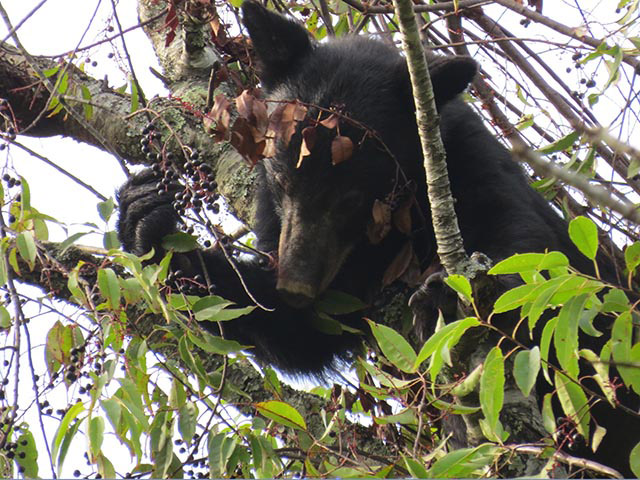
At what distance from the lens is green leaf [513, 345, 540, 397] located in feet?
6.38

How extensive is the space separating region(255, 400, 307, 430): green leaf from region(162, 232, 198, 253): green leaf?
3.48 feet

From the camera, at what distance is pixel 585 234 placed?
212cm

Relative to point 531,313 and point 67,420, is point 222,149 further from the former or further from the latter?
point 531,313

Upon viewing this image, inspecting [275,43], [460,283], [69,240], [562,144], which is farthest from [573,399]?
[275,43]

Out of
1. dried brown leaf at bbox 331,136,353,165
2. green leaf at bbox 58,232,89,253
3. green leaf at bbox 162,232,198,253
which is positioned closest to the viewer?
green leaf at bbox 58,232,89,253

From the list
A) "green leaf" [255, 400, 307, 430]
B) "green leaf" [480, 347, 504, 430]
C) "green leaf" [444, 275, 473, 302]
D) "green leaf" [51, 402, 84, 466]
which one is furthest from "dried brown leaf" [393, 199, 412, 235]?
"green leaf" [51, 402, 84, 466]

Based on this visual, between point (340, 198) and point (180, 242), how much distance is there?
78 cm

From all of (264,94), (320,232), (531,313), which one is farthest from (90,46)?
(531,313)

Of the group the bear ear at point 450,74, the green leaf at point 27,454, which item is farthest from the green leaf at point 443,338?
the bear ear at point 450,74

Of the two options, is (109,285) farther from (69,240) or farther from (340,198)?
(340,198)

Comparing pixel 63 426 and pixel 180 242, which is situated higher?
pixel 180 242

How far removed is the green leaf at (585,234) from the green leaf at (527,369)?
0.31 m

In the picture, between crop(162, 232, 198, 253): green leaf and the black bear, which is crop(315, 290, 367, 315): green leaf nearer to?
the black bear

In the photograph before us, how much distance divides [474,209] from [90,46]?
A: 185cm
